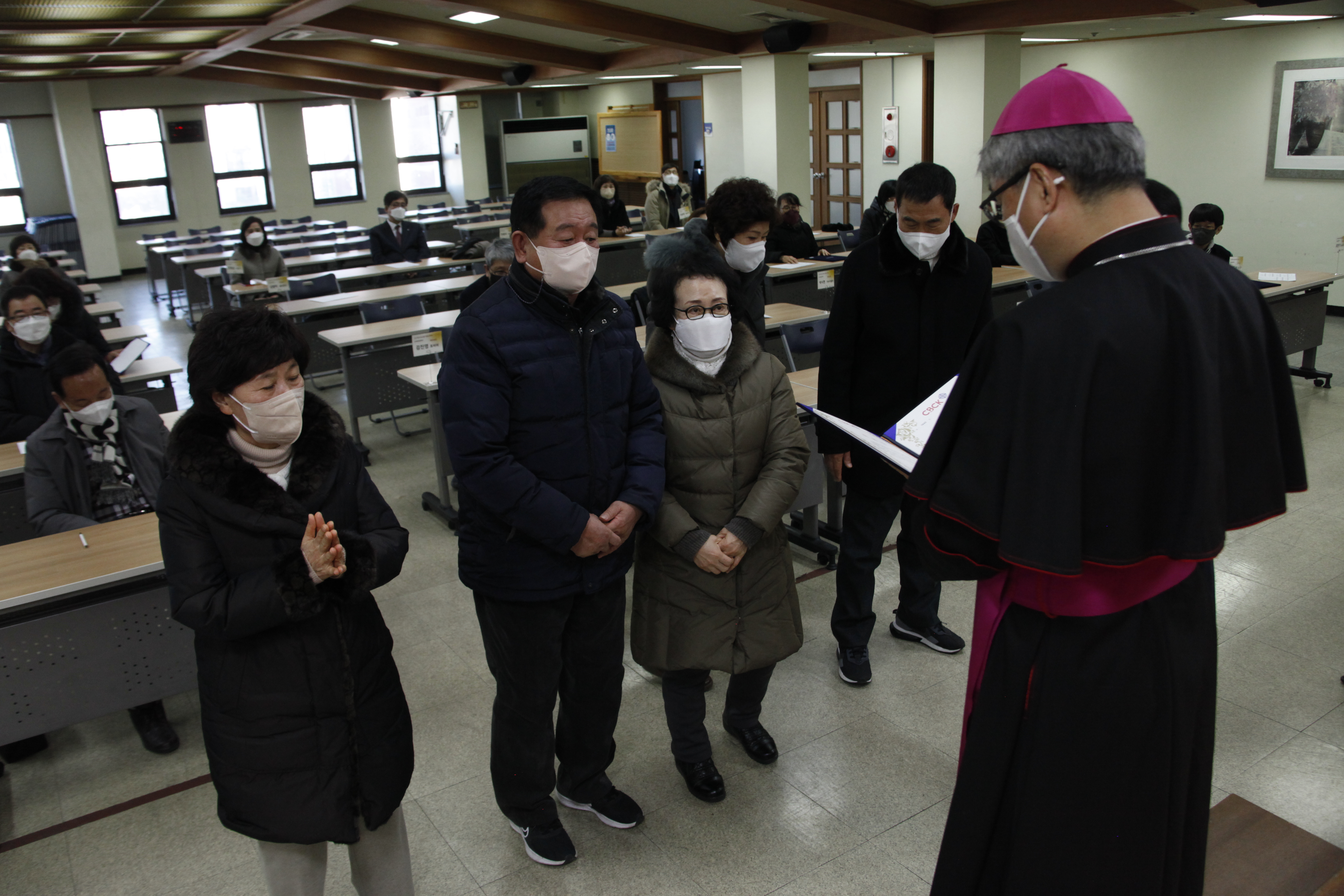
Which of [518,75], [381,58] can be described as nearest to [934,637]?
[381,58]

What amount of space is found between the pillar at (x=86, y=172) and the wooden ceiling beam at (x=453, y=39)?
22.2 feet

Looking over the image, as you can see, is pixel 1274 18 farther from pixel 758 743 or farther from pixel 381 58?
pixel 381 58

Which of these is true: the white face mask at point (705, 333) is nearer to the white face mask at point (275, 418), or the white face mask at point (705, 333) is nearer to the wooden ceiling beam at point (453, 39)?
the white face mask at point (275, 418)

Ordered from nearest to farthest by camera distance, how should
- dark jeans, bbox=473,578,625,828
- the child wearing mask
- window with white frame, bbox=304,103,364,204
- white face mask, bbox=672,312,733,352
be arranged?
1. dark jeans, bbox=473,578,625,828
2. white face mask, bbox=672,312,733,352
3. the child wearing mask
4. window with white frame, bbox=304,103,364,204

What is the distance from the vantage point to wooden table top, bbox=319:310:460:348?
576 cm

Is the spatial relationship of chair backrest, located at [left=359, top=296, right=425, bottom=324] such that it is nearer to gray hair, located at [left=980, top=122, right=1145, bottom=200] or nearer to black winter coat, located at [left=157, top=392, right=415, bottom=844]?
black winter coat, located at [left=157, top=392, right=415, bottom=844]

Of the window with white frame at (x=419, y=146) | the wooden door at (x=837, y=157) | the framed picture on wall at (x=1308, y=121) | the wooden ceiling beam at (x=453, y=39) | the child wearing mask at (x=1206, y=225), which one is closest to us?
the child wearing mask at (x=1206, y=225)

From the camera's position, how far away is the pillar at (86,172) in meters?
14.1

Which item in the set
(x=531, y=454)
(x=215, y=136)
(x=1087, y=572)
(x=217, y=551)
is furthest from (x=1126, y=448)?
(x=215, y=136)

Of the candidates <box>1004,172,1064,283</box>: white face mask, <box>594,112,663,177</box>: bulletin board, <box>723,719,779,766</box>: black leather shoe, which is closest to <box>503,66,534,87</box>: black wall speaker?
<box>594,112,663,177</box>: bulletin board

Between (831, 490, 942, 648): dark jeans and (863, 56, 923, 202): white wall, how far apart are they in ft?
33.9

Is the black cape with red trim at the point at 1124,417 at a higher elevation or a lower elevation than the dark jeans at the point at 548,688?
higher

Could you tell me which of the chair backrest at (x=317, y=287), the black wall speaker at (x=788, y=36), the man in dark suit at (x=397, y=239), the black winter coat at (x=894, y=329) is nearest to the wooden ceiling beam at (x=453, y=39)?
the man in dark suit at (x=397, y=239)

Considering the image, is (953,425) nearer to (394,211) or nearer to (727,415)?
(727,415)
